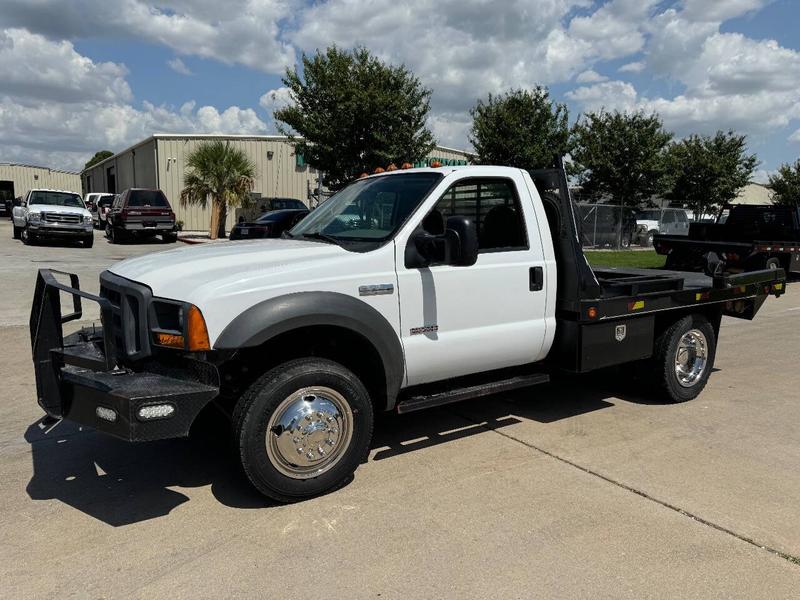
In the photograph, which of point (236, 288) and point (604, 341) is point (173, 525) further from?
point (604, 341)

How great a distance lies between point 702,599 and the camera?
286cm

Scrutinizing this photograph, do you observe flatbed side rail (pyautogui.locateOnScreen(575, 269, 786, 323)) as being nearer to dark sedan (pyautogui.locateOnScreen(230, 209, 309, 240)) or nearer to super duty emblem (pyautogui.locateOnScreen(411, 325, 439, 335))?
super duty emblem (pyautogui.locateOnScreen(411, 325, 439, 335))

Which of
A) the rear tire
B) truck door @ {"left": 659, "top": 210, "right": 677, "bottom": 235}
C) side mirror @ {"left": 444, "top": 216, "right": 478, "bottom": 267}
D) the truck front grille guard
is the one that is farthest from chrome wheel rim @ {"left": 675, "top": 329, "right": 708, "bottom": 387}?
truck door @ {"left": 659, "top": 210, "right": 677, "bottom": 235}

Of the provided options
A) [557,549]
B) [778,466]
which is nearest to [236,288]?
[557,549]

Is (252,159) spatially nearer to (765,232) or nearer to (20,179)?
(765,232)

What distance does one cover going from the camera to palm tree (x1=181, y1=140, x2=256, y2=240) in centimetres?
2847

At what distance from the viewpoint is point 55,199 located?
23.0m

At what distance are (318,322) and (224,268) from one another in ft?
2.06

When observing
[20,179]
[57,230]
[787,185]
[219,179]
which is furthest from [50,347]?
[20,179]

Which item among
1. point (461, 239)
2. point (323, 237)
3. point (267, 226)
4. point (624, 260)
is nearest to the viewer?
point (461, 239)

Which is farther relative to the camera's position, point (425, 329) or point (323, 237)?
point (323, 237)

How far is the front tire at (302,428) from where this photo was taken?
3549 millimetres

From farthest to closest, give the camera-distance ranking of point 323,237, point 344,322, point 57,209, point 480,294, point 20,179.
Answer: point 20,179, point 57,209, point 323,237, point 480,294, point 344,322

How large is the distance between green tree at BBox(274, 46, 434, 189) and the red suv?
243 inches
